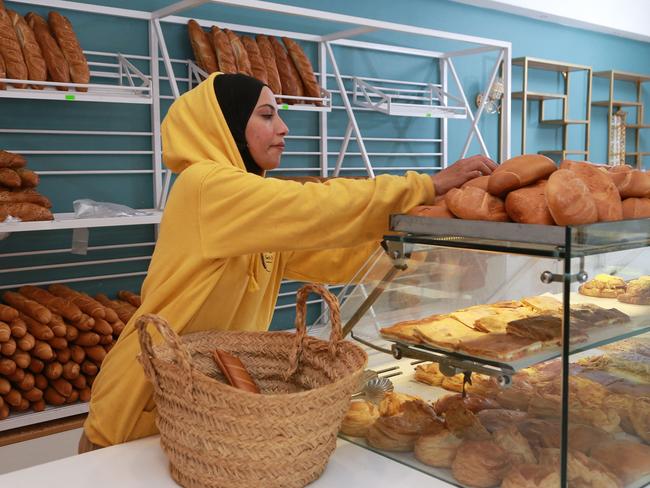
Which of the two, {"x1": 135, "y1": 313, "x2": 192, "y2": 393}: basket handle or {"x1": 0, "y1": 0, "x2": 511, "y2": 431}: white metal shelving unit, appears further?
{"x1": 0, "y1": 0, "x2": 511, "y2": 431}: white metal shelving unit

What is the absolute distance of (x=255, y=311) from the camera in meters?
1.72

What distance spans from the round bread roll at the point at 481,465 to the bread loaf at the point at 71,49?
2.41m

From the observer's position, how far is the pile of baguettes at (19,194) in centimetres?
267

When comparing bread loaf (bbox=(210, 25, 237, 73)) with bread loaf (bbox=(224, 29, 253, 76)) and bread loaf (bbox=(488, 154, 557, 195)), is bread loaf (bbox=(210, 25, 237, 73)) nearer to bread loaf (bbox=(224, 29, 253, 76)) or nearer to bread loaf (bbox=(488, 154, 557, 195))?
bread loaf (bbox=(224, 29, 253, 76))

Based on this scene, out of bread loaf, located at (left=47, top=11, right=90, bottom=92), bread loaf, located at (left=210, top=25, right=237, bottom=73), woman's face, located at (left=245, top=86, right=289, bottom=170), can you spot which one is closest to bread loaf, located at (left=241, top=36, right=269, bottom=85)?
bread loaf, located at (left=210, top=25, right=237, bottom=73)

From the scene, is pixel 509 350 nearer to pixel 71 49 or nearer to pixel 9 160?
pixel 9 160

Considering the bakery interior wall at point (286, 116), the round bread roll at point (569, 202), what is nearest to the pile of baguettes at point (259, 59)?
the bakery interior wall at point (286, 116)

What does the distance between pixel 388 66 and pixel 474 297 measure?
12.0 ft

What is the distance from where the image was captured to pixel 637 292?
4.00 feet

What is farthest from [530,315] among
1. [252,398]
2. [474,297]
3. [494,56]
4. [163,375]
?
[494,56]

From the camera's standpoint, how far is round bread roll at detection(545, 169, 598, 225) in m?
1.07

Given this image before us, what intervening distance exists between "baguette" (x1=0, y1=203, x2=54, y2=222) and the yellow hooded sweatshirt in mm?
1251

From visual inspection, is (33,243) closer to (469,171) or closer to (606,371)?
(469,171)

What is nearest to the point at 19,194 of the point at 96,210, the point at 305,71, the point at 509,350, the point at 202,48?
the point at 96,210
